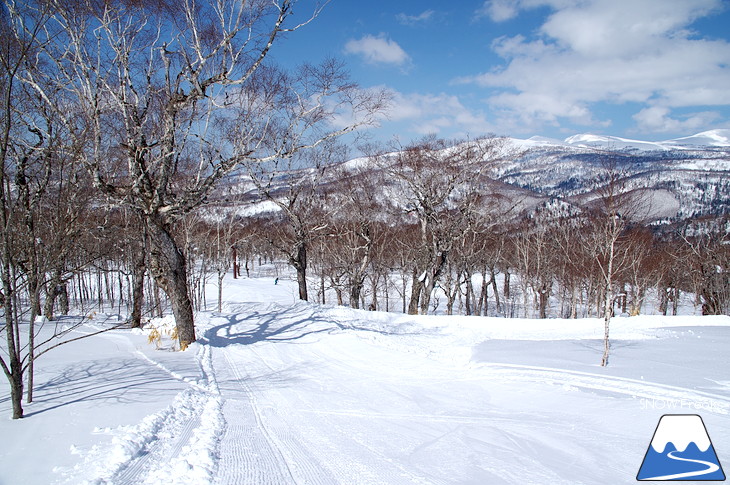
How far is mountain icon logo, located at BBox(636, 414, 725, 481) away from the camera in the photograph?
10.5 feet


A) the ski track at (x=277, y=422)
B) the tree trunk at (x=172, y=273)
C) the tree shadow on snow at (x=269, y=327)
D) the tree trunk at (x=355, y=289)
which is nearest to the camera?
the ski track at (x=277, y=422)

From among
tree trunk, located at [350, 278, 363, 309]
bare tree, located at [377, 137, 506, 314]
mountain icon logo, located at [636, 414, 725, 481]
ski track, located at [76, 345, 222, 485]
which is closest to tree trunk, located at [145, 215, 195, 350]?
ski track, located at [76, 345, 222, 485]

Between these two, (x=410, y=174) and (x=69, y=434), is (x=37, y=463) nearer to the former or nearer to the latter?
(x=69, y=434)

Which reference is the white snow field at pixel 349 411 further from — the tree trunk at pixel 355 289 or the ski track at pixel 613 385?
the tree trunk at pixel 355 289

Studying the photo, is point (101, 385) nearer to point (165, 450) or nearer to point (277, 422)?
point (165, 450)

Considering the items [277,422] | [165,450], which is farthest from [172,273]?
[165,450]

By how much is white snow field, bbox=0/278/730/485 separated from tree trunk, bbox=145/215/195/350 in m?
0.58

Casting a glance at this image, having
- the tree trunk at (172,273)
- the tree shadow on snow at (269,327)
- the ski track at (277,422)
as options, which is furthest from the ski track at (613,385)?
the tree trunk at (172,273)

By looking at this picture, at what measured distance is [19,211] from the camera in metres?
6.53

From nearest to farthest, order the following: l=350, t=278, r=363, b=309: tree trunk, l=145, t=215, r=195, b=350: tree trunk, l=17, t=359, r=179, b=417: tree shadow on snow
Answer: l=17, t=359, r=179, b=417: tree shadow on snow < l=145, t=215, r=195, b=350: tree trunk < l=350, t=278, r=363, b=309: tree trunk

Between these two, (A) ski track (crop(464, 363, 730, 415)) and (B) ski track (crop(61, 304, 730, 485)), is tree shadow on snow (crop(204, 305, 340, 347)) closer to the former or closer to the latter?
(B) ski track (crop(61, 304, 730, 485))

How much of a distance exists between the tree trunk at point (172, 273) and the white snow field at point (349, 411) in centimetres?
58

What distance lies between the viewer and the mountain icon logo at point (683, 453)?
3.20 metres

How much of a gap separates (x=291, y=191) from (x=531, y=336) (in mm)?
11059
